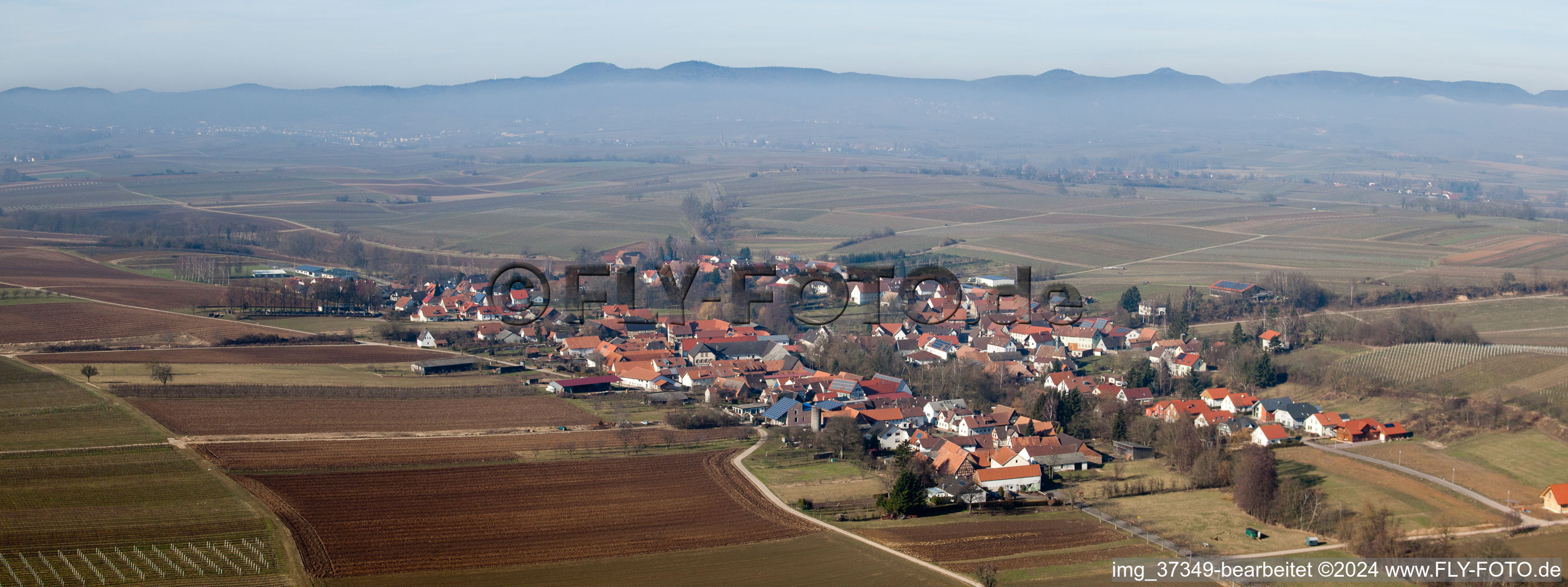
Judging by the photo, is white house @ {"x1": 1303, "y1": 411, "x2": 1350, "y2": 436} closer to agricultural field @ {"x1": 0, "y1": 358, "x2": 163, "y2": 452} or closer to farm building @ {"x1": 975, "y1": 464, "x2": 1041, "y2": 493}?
farm building @ {"x1": 975, "y1": 464, "x2": 1041, "y2": 493}

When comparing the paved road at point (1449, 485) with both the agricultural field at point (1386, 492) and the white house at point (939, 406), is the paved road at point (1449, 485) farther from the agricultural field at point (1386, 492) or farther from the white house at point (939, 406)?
the white house at point (939, 406)

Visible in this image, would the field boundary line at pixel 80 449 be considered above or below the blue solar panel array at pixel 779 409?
above

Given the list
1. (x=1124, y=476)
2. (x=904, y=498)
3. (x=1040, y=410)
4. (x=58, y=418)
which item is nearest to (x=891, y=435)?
(x=1040, y=410)

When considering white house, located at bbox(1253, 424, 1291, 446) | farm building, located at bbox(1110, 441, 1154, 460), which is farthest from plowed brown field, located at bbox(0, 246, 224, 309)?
white house, located at bbox(1253, 424, 1291, 446)

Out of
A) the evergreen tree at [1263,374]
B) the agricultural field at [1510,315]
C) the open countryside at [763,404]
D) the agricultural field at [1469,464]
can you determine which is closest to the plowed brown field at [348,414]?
the open countryside at [763,404]

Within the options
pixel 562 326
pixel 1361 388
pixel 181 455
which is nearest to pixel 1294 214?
pixel 1361 388

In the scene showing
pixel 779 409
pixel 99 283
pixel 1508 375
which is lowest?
pixel 779 409

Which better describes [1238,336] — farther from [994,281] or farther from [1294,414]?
[994,281]
